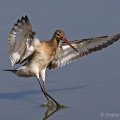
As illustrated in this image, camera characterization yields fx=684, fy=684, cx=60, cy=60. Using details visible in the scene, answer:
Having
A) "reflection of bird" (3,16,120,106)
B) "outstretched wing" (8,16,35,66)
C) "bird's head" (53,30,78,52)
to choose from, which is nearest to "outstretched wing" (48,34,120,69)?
"reflection of bird" (3,16,120,106)

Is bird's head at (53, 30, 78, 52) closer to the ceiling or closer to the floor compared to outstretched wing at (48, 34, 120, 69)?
closer to the ceiling

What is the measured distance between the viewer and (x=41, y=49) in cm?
1168

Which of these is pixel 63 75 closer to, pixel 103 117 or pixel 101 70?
pixel 101 70

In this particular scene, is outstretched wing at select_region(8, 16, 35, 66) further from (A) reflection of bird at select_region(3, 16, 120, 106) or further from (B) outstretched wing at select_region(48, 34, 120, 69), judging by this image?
(B) outstretched wing at select_region(48, 34, 120, 69)

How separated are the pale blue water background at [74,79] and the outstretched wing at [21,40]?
58 centimetres

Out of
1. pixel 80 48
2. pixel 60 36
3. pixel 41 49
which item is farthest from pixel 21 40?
pixel 80 48

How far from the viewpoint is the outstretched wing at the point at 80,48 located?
12.2 m

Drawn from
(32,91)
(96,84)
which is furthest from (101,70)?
(32,91)

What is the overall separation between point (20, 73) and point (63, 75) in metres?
0.95

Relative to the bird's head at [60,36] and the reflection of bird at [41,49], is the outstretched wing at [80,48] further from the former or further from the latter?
the bird's head at [60,36]

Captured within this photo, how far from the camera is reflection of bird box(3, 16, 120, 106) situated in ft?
36.6

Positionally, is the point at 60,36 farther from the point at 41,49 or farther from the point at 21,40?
the point at 21,40

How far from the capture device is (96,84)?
11914 mm

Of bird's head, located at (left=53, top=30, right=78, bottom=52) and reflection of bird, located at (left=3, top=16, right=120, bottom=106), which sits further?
bird's head, located at (left=53, top=30, right=78, bottom=52)
